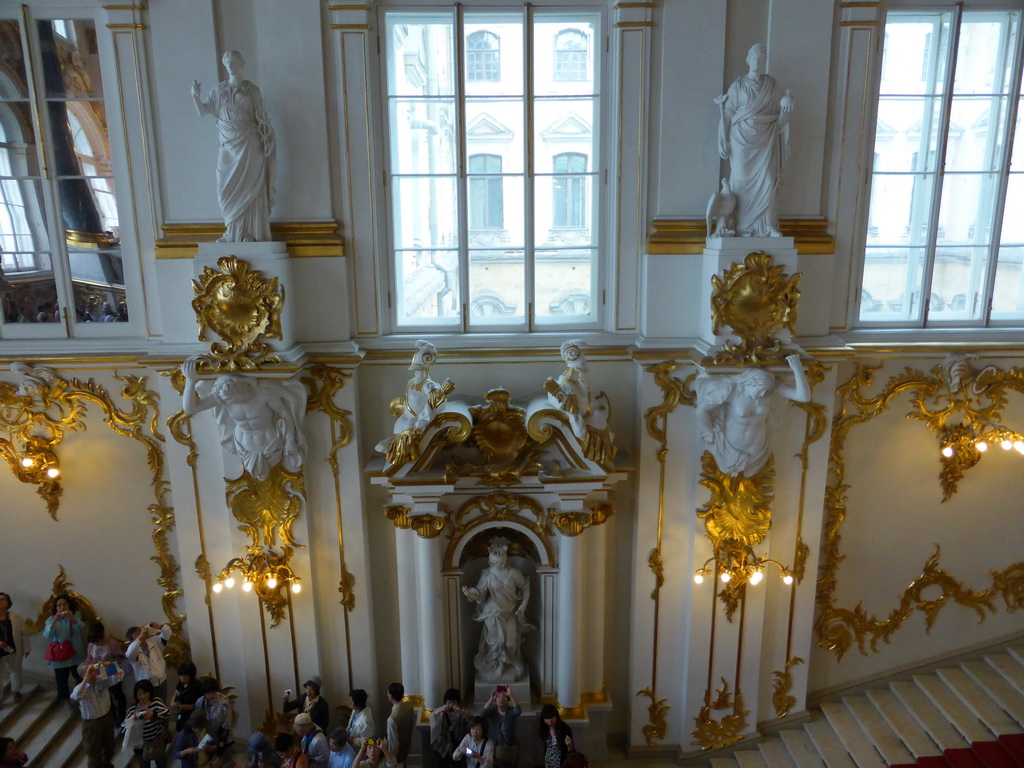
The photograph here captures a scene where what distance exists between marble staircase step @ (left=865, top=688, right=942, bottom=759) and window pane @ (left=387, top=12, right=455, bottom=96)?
708 centimetres

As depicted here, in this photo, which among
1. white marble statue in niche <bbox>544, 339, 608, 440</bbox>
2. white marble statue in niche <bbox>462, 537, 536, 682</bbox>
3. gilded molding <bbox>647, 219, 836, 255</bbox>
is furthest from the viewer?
white marble statue in niche <bbox>462, 537, 536, 682</bbox>

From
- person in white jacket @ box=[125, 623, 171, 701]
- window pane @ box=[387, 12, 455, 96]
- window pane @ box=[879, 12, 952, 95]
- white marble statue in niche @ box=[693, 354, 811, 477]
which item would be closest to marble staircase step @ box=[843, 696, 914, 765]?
white marble statue in niche @ box=[693, 354, 811, 477]

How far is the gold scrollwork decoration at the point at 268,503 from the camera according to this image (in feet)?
23.7

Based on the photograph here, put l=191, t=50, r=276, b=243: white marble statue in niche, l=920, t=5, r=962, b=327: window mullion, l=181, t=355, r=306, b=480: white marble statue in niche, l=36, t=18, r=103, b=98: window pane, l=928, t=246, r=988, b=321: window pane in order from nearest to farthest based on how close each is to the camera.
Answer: l=191, t=50, r=276, b=243: white marble statue in niche → l=181, t=355, r=306, b=480: white marble statue in niche → l=36, t=18, r=103, b=98: window pane → l=920, t=5, r=962, b=327: window mullion → l=928, t=246, r=988, b=321: window pane

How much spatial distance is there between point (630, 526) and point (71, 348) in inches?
215

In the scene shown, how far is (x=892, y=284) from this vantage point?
7605 millimetres

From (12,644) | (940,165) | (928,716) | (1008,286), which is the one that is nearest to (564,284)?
(940,165)

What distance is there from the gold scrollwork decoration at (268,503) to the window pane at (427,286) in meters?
1.81

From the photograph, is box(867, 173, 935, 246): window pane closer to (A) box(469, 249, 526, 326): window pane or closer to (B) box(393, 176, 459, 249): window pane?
(A) box(469, 249, 526, 326): window pane

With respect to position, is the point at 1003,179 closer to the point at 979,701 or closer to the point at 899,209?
the point at 899,209

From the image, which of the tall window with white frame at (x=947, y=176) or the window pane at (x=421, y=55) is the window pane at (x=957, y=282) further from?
the window pane at (x=421, y=55)

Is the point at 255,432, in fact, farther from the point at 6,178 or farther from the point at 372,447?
the point at 6,178

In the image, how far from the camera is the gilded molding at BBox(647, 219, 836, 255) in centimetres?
702

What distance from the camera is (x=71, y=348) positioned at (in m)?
7.27
